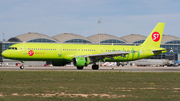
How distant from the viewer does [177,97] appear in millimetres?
15609

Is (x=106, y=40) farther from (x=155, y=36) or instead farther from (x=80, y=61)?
(x=80, y=61)

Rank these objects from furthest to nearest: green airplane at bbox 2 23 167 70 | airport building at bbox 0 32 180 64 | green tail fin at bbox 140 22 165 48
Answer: airport building at bbox 0 32 180 64 < green tail fin at bbox 140 22 165 48 < green airplane at bbox 2 23 167 70

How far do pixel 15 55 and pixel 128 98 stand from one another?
35261 mm

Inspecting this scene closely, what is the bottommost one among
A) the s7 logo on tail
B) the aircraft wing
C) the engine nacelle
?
the engine nacelle

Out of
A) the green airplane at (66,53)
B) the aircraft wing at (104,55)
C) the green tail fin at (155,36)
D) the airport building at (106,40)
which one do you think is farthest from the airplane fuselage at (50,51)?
the airport building at (106,40)

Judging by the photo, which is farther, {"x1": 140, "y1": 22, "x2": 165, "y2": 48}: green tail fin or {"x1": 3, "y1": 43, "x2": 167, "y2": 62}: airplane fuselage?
{"x1": 140, "y1": 22, "x2": 165, "y2": 48}: green tail fin

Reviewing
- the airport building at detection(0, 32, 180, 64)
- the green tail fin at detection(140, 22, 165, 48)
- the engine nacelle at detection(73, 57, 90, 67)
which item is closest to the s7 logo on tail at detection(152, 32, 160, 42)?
the green tail fin at detection(140, 22, 165, 48)

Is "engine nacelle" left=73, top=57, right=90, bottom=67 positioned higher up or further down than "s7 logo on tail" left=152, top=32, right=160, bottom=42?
further down

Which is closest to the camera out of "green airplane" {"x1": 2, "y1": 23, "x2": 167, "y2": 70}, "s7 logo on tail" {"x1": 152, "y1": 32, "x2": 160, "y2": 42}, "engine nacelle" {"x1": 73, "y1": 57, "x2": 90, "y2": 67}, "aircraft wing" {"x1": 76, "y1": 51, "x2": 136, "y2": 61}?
"engine nacelle" {"x1": 73, "y1": 57, "x2": 90, "y2": 67}

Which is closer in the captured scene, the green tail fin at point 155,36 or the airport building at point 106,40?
the green tail fin at point 155,36

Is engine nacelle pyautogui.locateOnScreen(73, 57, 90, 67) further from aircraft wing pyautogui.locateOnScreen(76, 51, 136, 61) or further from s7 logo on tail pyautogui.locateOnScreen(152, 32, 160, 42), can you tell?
s7 logo on tail pyautogui.locateOnScreen(152, 32, 160, 42)

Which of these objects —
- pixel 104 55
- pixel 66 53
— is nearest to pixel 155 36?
pixel 104 55

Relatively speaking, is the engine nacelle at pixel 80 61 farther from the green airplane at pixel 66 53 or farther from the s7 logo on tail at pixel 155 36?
the s7 logo on tail at pixel 155 36

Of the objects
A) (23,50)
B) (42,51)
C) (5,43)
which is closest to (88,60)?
(42,51)
